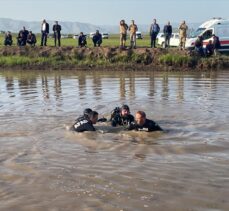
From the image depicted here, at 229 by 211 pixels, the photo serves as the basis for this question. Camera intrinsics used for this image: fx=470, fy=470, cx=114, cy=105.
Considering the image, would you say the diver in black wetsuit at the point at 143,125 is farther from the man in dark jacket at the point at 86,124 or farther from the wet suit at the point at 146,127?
the man in dark jacket at the point at 86,124

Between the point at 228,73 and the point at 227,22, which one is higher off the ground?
the point at 227,22

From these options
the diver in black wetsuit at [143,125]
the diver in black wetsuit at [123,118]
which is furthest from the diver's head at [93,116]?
the diver in black wetsuit at [143,125]

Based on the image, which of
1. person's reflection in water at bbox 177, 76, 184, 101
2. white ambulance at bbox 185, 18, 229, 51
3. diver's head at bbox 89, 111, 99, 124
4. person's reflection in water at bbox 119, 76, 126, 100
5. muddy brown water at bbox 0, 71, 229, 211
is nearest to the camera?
muddy brown water at bbox 0, 71, 229, 211

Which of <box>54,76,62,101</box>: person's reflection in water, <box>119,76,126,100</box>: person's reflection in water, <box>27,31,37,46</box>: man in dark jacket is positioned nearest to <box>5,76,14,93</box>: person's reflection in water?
<box>54,76,62,101</box>: person's reflection in water

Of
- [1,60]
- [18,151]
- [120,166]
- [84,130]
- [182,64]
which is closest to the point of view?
[120,166]

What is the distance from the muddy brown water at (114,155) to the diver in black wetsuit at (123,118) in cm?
35

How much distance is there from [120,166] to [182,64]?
21644 millimetres

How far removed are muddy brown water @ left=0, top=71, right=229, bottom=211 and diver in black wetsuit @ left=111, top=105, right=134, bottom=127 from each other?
1.15ft

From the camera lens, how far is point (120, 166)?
9648mm


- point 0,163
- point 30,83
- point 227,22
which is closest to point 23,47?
point 30,83

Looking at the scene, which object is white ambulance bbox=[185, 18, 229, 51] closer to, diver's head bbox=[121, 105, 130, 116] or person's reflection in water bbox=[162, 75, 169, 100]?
person's reflection in water bbox=[162, 75, 169, 100]

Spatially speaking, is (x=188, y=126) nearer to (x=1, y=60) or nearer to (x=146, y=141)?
(x=146, y=141)

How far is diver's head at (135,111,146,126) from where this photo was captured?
12078mm

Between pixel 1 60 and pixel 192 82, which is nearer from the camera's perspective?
pixel 192 82
